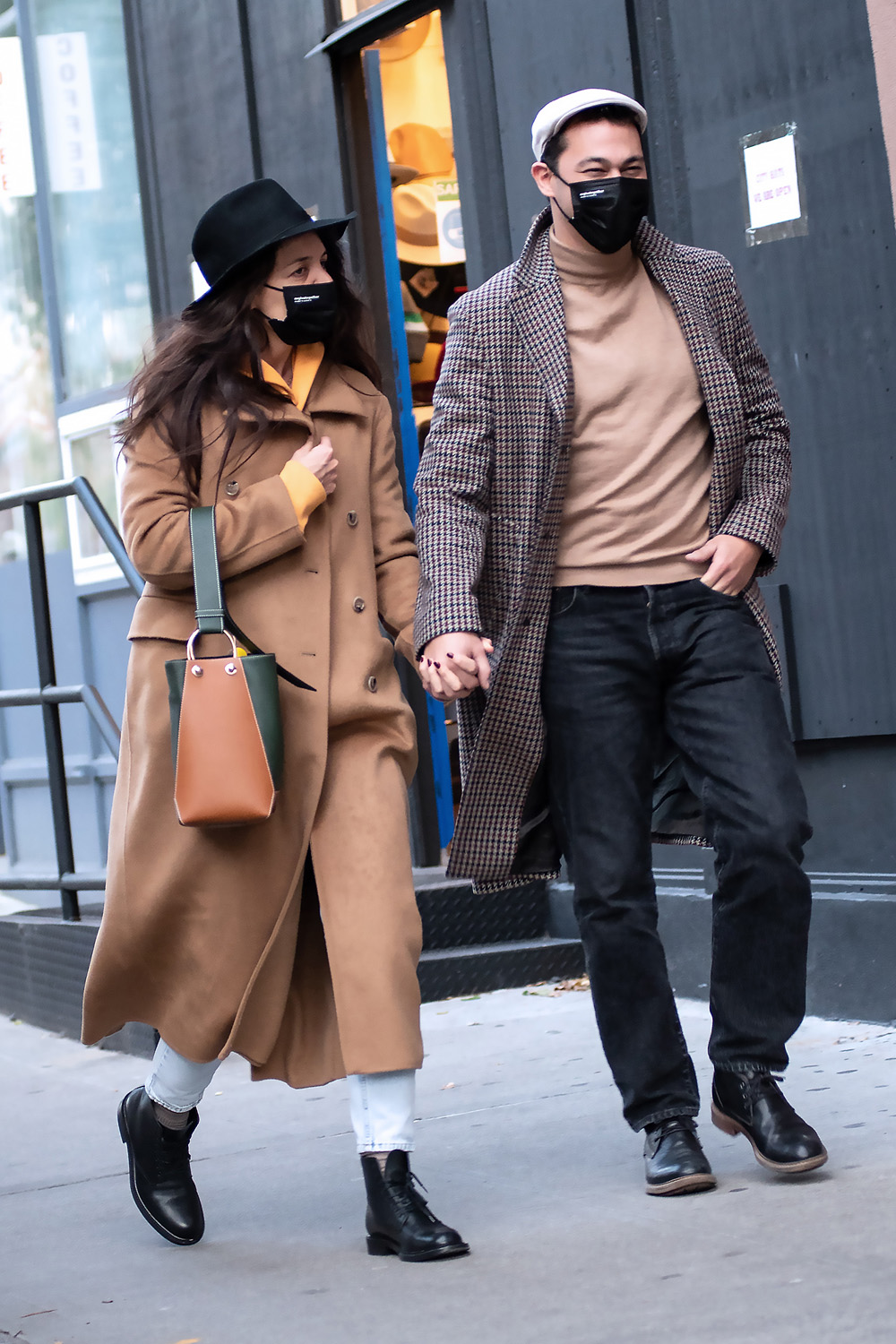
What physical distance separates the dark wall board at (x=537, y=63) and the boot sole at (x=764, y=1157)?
3.17m

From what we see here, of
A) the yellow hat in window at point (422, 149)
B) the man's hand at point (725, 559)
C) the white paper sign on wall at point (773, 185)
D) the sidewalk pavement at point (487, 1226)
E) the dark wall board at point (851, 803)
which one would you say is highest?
the yellow hat in window at point (422, 149)

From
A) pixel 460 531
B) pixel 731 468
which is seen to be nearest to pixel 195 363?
pixel 460 531

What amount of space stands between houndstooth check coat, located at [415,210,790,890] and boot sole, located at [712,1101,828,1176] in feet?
1.79

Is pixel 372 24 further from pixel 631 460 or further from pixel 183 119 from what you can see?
pixel 631 460

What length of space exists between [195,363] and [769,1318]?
199 cm

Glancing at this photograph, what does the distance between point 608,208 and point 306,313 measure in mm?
608

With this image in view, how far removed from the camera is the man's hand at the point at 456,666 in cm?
320

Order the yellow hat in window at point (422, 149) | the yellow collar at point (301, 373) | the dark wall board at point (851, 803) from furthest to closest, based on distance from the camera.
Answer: the yellow hat in window at point (422, 149) → the dark wall board at point (851, 803) → the yellow collar at point (301, 373)

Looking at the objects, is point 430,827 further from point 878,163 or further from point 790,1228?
point 790,1228

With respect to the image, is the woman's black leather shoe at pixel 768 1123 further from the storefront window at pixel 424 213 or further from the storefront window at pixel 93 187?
the storefront window at pixel 93 187

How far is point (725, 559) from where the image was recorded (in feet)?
11.0

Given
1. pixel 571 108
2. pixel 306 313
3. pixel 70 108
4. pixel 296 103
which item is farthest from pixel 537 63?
pixel 70 108

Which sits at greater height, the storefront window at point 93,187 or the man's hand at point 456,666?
the storefront window at point 93,187

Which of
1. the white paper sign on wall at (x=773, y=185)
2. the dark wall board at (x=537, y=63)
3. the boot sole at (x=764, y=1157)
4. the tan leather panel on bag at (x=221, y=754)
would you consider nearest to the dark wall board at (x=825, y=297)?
the white paper sign on wall at (x=773, y=185)
